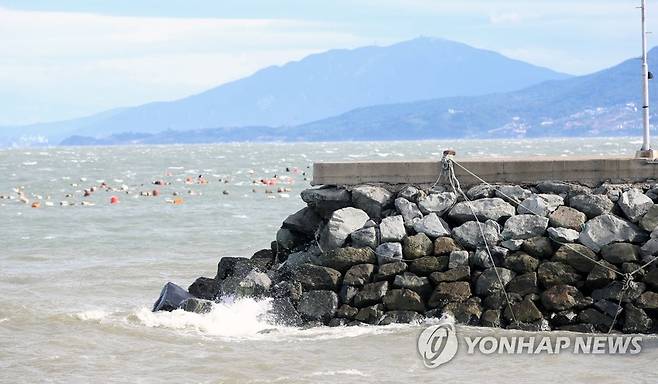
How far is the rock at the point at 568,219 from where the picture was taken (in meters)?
14.8

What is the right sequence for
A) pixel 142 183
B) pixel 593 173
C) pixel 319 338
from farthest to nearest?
pixel 142 183, pixel 593 173, pixel 319 338

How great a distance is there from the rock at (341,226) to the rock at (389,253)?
2.27 feet

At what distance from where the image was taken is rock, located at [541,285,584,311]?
14148mm

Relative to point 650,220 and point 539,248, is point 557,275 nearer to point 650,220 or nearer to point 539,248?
point 539,248

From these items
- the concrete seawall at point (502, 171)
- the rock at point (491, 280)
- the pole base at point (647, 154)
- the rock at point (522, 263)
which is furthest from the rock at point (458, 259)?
the pole base at point (647, 154)

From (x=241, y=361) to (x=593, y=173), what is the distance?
5.76 metres

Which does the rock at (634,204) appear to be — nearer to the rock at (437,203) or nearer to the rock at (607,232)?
the rock at (607,232)

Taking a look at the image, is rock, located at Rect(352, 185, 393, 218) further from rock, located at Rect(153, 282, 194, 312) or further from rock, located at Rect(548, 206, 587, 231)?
rock, located at Rect(153, 282, 194, 312)

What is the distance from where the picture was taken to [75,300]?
18594 mm

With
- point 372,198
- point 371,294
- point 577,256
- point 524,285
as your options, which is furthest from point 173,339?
point 577,256

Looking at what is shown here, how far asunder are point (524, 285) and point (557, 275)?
1.48ft

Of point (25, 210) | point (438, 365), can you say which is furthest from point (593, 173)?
point (25, 210)

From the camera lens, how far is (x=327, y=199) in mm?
16344

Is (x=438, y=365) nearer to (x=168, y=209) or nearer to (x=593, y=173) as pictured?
(x=593, y=173)
